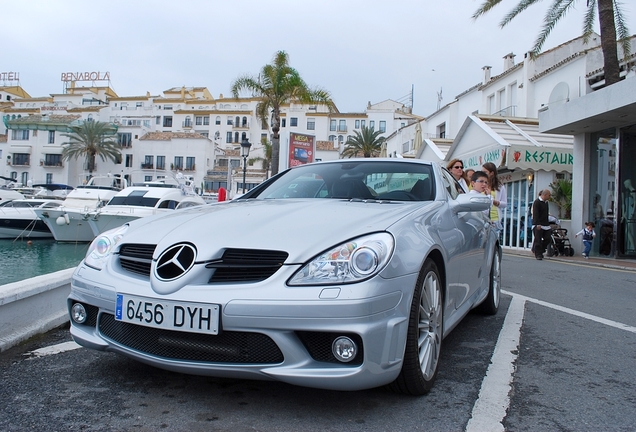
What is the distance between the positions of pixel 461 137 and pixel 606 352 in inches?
781

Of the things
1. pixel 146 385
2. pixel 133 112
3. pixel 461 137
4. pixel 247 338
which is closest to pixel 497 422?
pixel 247 338

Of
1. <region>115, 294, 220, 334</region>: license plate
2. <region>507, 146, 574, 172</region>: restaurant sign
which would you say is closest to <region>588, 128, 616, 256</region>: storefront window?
<region>507, 146, 574, 172</region>: restaurant sign

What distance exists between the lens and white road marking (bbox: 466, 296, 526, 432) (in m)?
2.45

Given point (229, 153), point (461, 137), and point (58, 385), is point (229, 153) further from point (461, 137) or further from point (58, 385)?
point (58, 385)

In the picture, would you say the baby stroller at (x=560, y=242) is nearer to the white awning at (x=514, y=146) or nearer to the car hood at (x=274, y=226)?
the white awning at (x=514, y=146)

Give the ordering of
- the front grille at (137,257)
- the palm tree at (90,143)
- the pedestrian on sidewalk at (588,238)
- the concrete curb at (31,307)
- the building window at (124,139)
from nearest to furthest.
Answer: the front grille at (137,257), the concrete curb at (31,307), the pedestrian on sidewalk at (588,238), the palm tree at (90,143), the building window at (124,139)

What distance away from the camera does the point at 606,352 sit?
12.5 feet

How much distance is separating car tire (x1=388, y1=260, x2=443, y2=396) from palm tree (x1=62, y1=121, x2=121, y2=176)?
6607 cm

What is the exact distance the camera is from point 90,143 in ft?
208

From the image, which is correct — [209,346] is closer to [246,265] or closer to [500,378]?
[246,265]

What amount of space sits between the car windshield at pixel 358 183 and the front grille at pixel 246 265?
1.33m

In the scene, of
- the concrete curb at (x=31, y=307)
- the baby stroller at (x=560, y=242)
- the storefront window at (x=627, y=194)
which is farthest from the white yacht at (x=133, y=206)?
the concrete curb at (x=31, y=307)

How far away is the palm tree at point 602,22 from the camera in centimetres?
1442

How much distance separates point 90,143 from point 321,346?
2643 inches
